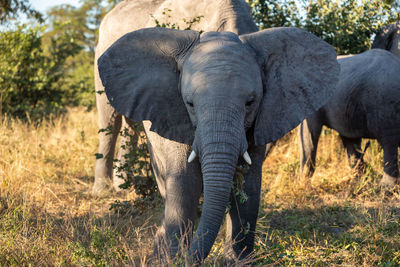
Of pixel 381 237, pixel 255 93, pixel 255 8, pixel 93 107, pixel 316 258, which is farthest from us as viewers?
pixel 93 107

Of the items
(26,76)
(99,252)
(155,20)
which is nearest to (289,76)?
(155,20)

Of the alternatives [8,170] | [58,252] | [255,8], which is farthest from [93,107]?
[58,252]

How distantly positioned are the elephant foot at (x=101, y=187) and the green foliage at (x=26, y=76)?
361 centimetres

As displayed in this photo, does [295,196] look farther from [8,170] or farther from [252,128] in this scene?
[8,170]

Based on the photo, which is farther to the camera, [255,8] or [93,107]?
[93,107]

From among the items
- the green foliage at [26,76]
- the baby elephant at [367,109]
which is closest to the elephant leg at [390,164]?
the baby elephant at [367,109]

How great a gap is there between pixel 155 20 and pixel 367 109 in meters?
3.02

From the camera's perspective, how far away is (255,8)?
24.2 ft

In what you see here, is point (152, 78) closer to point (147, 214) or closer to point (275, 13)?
point (147, 214)

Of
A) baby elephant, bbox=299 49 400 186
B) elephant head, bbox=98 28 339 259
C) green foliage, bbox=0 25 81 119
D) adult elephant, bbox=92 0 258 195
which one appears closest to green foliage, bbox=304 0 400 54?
baby elephant, bbox=299 49 400 186

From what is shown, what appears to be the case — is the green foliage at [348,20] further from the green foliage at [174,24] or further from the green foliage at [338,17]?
the green foliage at [174,24]

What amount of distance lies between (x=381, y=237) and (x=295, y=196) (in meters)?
1.56

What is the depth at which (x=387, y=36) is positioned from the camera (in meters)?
6.88

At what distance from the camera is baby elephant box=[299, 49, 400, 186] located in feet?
17.6
